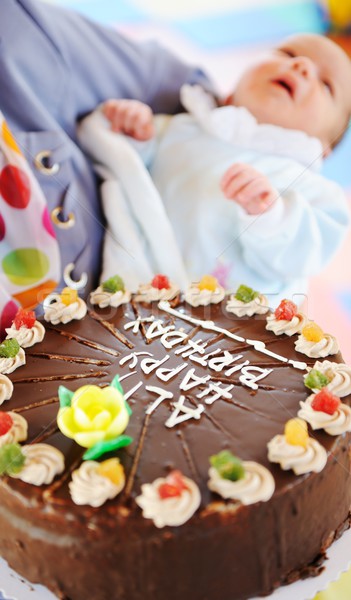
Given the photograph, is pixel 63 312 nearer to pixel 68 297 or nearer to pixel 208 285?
pixel 68 297

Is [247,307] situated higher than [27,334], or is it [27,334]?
[247,307]

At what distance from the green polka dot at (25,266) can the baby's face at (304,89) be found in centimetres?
93

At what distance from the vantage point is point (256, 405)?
4.57 ft

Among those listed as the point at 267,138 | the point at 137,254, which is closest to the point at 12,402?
the point at 137,254

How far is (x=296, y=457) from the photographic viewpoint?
1.23 metres

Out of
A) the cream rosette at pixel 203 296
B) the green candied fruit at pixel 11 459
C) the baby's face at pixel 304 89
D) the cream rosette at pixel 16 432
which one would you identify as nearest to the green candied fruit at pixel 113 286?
the cream rosette at pixel 203 296

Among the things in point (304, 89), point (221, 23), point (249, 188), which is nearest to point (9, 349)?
point (249, 188)

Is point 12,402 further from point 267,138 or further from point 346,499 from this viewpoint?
point 267,138

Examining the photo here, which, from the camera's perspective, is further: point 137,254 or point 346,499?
point 137,254

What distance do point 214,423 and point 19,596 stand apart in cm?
48

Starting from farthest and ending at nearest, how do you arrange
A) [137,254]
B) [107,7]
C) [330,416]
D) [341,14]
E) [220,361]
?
[107,7] → [341,14] → [137,254] → [220,361] → [330,416]

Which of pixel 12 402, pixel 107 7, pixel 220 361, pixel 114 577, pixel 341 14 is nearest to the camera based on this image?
pixel 114 577

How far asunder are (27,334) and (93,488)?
0.54 metres

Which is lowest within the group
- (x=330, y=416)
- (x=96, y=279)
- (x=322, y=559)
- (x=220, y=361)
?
(x=96, y=279)
